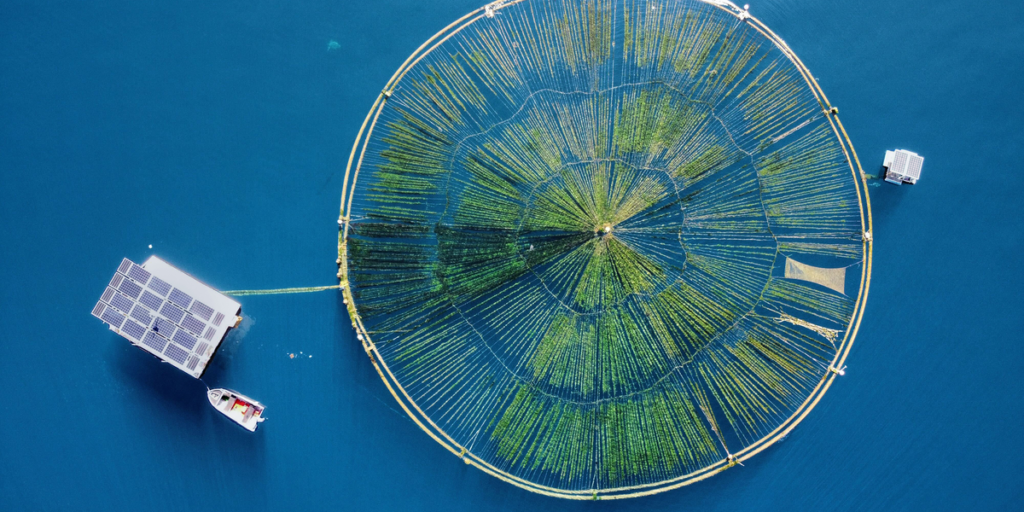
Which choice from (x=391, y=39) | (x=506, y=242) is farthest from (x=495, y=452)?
(x=391, y=39)

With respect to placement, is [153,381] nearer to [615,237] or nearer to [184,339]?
[184,339]

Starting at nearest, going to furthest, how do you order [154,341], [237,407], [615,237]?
Answer: [154,341] → [237,407] → [615,237]

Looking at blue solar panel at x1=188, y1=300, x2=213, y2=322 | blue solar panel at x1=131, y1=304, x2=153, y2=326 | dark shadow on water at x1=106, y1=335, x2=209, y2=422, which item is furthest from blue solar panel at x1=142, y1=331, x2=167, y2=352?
dark shadow on water at x1=106, y1=335, x2=209, y2=422

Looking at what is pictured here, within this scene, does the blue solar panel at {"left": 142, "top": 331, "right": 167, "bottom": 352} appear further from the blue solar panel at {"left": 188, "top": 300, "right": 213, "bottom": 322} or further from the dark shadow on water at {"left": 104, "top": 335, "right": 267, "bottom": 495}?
the dark shadow on water at {"left": 104, "top": 335, "right": 267, "bottom": 495}

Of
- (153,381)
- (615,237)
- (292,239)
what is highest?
(615,237)

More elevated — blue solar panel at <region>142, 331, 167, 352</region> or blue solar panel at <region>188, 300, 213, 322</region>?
blue solar panel at <region>188, 300, 213, 322</region>

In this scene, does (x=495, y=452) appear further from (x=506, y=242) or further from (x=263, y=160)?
(x=263, y=160)

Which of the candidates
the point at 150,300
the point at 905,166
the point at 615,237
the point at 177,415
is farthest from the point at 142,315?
the point at 905,166

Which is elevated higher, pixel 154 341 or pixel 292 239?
pixel 292 239
